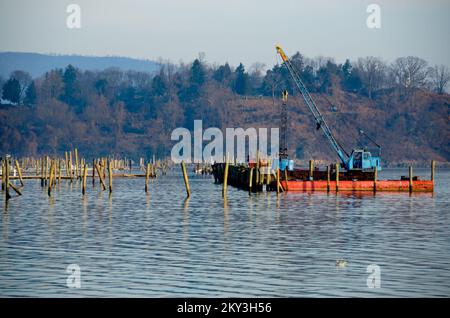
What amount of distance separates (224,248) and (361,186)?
175ft

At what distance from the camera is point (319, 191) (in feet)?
324

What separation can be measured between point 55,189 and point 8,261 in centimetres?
6650

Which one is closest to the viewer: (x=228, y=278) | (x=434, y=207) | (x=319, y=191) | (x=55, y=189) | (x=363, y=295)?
(x=363, y=295)

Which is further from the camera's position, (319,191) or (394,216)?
(319,191)

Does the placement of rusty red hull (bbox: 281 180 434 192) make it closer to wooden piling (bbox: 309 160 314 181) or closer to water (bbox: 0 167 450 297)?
wooden piling (bbox: 309 160 314 181)

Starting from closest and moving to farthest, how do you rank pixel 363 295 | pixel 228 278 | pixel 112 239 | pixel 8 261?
1. pixel 363 295
2. pixel 228 278
3. pixel 8 261
4. pixel 112 239

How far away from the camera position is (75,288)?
1346 inches

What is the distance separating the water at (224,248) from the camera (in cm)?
3466

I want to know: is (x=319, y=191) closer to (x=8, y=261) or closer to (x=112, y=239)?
(x=112, y=239)

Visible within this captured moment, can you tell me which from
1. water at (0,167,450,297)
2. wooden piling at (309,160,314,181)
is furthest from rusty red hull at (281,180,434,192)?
water at (0,167,450,297)

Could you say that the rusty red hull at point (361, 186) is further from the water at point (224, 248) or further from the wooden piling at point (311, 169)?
the water at point (224, 248)
